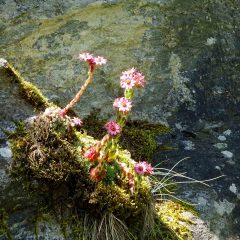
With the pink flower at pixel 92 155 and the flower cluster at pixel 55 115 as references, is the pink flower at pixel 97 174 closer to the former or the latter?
the pink flower at pixel 92 155

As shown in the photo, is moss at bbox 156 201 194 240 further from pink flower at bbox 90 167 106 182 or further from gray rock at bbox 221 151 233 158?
gray rock at bbox 221 151 233 158

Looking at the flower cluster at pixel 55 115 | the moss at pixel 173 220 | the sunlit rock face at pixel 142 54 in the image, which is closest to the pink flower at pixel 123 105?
the flower cluster at pixel 55 115

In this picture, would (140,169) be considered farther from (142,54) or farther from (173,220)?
(142,54)

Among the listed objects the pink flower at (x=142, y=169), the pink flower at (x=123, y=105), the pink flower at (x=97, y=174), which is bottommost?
the pink flower at (x=142, y=169)

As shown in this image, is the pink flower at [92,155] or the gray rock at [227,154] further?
the gray rock at [227,154]

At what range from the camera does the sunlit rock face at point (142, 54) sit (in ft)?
15.3

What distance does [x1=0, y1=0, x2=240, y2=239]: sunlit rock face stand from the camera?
4.68 metres

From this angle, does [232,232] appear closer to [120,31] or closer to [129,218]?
[129,218]

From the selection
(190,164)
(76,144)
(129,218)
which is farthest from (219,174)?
(76,144)

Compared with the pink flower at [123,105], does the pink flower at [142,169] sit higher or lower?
lower

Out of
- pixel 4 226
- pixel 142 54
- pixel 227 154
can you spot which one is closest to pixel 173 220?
pixel 227 154

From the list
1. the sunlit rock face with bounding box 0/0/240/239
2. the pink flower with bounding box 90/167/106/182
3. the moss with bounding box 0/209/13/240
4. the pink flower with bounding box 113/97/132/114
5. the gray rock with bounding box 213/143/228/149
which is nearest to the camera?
the moss with bounding box 0/209/13/240

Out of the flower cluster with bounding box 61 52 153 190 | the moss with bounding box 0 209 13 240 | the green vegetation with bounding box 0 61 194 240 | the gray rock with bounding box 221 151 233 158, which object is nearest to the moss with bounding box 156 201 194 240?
the green vegetation with bounding box 0 61 194 240

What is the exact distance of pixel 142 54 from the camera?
15.9ft
